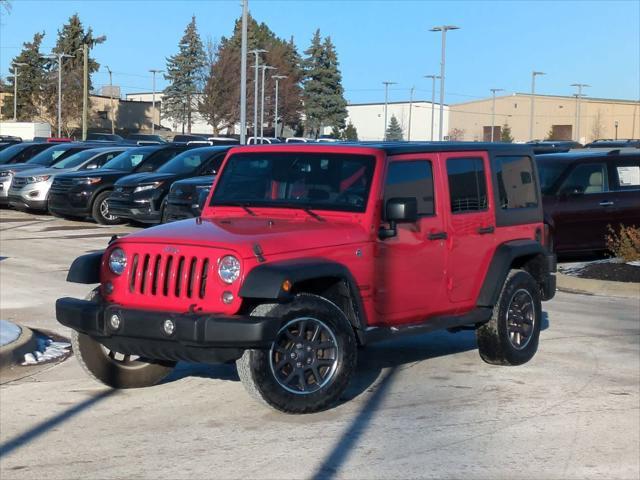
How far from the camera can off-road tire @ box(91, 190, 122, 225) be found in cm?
2139

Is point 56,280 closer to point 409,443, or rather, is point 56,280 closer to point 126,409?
point 126,409

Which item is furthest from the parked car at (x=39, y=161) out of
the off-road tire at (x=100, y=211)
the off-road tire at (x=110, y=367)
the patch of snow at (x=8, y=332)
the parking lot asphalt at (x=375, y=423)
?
the off-road tire at (x=110, y=367)

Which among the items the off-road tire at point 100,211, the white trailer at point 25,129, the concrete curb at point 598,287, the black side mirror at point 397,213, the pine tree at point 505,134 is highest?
the pine tree at point 505,134

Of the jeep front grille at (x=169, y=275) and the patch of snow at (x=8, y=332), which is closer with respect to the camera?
the jeep front grille at (x=169, y=275)

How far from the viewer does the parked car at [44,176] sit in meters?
23.5

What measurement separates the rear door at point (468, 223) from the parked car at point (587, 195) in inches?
266

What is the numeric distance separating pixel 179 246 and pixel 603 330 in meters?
5.31

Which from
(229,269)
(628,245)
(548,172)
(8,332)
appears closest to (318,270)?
(229,269)

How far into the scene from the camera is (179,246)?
6617 mm

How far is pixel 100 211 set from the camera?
21.4 m

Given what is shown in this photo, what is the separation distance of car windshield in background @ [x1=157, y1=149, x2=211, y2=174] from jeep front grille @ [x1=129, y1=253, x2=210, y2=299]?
13478mm

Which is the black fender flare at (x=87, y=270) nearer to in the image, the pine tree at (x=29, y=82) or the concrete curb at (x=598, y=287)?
the concrete curb at (x=598, y=287)

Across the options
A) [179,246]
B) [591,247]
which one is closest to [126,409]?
[179,246]

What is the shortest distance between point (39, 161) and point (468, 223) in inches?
824
